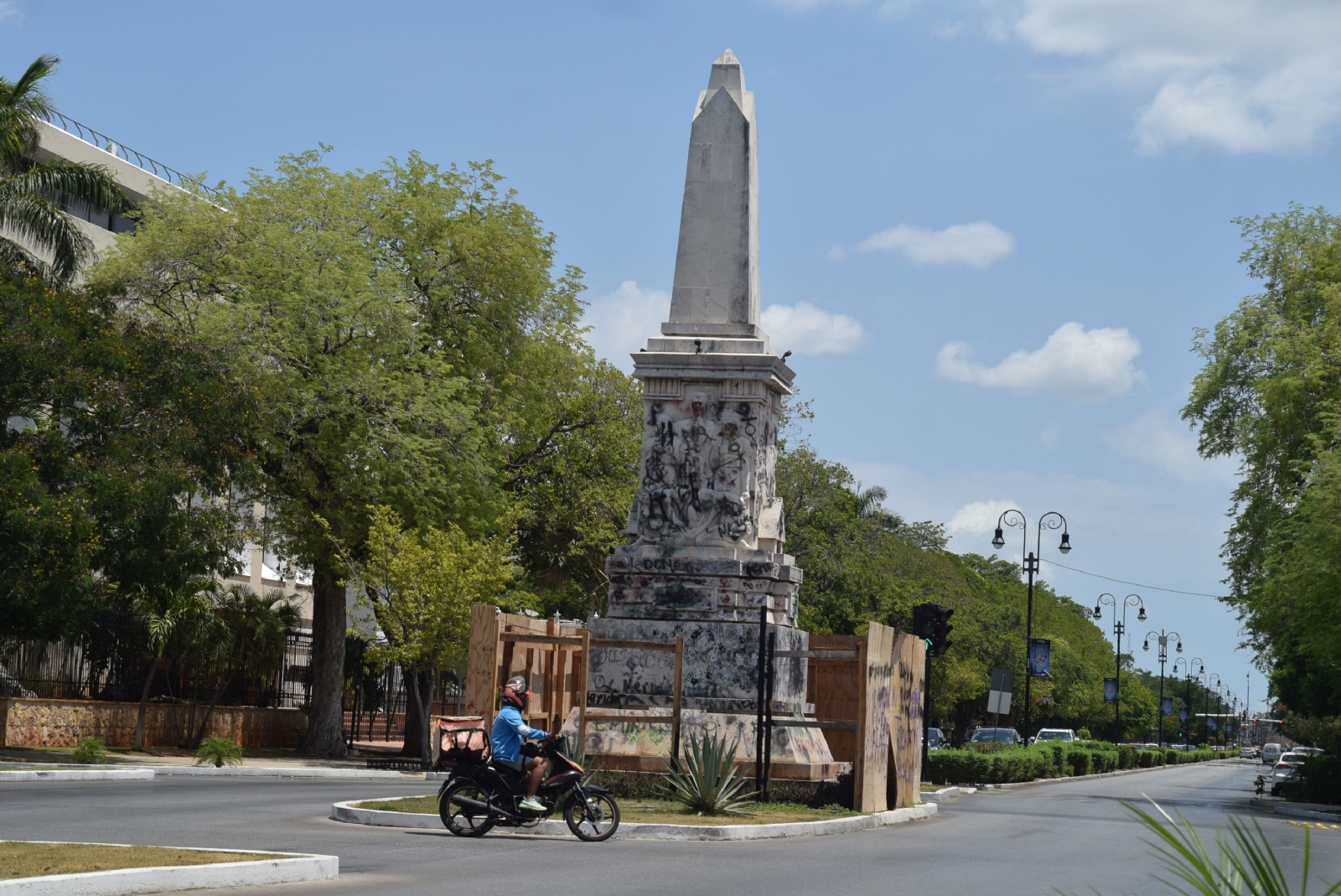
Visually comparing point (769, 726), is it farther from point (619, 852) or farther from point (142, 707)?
point (142, 707)

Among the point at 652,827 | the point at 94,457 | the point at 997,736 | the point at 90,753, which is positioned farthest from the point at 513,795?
the point at 997,736

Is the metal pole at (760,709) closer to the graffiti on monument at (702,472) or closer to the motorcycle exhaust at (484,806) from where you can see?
the graffiti on monument at (702,472)

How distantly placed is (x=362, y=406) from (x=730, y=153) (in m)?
14.5

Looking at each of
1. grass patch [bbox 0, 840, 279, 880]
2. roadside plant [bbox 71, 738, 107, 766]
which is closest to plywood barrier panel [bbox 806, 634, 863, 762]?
grass patch [bbox 0, 840, 279, 880]

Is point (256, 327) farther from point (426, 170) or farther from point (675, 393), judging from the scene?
point (675, 393)

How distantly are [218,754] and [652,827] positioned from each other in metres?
15.2

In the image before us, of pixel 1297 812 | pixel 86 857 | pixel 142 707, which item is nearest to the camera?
pixel 86 857

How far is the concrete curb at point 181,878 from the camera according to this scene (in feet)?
30.6

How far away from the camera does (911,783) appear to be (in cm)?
2248

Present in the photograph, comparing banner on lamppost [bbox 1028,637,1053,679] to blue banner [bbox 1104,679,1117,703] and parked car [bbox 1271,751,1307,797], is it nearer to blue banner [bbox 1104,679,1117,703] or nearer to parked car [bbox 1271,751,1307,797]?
parked car [bbox 1271,751,1307,797]

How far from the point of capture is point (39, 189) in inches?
1292

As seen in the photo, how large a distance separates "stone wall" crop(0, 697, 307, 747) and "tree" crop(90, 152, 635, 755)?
3433 millimetres

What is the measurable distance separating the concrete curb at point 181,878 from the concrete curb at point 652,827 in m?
4.41

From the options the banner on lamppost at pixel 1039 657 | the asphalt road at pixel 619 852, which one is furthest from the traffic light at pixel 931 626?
the banner on lamppost at pixel 1039 657
